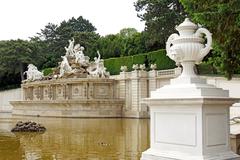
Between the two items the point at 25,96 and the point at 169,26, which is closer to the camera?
the point at 169,26

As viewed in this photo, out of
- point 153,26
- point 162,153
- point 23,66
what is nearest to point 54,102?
point 153,26

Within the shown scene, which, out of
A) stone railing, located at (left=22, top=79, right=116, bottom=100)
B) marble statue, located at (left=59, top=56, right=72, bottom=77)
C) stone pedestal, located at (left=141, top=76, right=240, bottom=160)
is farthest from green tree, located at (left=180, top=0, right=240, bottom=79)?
marble statue, located at (left=59, top=56, right=72, bottom=77)

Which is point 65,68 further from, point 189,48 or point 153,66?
point 189,48

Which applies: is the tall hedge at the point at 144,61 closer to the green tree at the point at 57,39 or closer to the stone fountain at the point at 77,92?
the stone fountain at the point at 77,92

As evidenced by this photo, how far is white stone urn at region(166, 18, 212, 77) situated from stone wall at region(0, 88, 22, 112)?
49565mm

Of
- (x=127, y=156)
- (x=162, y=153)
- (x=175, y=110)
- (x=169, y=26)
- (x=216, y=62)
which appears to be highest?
(x=169, y=26)

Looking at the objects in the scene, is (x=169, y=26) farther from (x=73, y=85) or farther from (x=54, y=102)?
Result: (x=54, y=102)

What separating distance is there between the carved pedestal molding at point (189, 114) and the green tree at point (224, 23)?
5.27 feet

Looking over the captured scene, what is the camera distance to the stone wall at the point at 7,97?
179ft

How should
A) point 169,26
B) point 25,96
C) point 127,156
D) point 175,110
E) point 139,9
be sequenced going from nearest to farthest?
point 175,110 < point 127,156 < point 169,26 < point 139,9 < point 25,96

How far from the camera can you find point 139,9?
35250 millimetres

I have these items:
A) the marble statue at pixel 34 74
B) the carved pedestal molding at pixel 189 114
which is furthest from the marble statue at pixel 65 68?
the carved pedestal molding at pixel 189 114

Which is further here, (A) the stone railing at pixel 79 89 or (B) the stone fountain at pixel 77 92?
(A) the stone railing at pixel 79 89

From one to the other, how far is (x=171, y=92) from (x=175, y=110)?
0.87ft
